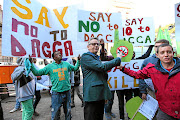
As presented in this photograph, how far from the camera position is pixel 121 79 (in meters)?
3.37

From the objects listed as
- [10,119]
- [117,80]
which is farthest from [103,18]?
[10,119]

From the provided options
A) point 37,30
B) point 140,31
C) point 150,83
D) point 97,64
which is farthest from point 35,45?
point 140,31

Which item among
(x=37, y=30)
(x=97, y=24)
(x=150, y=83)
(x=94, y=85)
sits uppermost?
(x=97, y=24)

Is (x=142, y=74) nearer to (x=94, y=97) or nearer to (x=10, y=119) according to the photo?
(x=94, y=97)

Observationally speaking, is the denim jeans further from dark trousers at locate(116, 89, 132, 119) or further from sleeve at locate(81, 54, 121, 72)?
dark trousers at locate(116, 89, 132, 119)

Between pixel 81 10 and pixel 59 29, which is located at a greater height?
pixel 81 10

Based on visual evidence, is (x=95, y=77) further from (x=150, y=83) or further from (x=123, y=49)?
(x=150, y=83)

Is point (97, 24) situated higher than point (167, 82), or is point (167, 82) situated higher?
point (97, 24)

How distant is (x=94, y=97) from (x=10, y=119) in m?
3.50

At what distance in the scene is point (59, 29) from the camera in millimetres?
3080

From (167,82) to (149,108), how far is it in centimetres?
104

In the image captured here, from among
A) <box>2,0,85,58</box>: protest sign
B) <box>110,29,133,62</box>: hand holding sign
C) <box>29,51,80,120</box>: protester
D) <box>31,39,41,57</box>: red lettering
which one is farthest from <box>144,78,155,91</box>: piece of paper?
<box>31,39,41,57</box>: red lettering

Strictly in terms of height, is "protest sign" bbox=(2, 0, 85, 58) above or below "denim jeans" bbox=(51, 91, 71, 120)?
above

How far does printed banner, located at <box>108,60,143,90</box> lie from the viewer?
10.9ft
